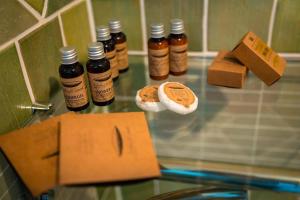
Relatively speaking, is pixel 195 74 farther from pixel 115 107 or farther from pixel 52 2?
pixel 52 2

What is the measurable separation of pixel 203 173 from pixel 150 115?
160 millimetres

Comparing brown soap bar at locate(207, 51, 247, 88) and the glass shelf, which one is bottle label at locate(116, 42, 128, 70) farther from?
brown soap bar at locate(207, 51, 247, 88)

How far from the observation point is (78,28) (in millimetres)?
694

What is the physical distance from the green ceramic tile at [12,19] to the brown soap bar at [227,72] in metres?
0.34

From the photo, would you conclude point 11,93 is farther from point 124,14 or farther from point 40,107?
point 124,14

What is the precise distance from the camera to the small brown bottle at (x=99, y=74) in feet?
1.72

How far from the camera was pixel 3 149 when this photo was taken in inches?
17.0

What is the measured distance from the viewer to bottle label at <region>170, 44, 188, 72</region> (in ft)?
2.04

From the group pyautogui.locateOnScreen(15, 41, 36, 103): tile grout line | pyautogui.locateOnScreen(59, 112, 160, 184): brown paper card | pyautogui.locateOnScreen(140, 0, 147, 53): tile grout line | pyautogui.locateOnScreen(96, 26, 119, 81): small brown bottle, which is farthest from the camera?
pyautogui.locateOnScreen(140, 0, 147, 53): tile grout line

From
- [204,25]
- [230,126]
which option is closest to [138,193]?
[230,126]

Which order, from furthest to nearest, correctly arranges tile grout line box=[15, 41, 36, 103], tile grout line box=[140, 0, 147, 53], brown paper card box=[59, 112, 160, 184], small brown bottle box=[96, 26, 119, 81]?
1. tile grout line box=[140, 0, 147, 53]
2. small brown bottle box=[96, 26, 119, 81]
3. tile grout line box=[15, 41, 36, 103]
4. brown paper card box=[59, 112, 160, 184]

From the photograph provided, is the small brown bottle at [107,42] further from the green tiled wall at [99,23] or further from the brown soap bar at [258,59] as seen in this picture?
the brown soap bar at [258,59]

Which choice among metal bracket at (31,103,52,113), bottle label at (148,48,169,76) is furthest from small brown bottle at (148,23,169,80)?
metal bracket at (31,103,52,113)

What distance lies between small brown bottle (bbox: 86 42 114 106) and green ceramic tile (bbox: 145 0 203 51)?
8.5 inches
